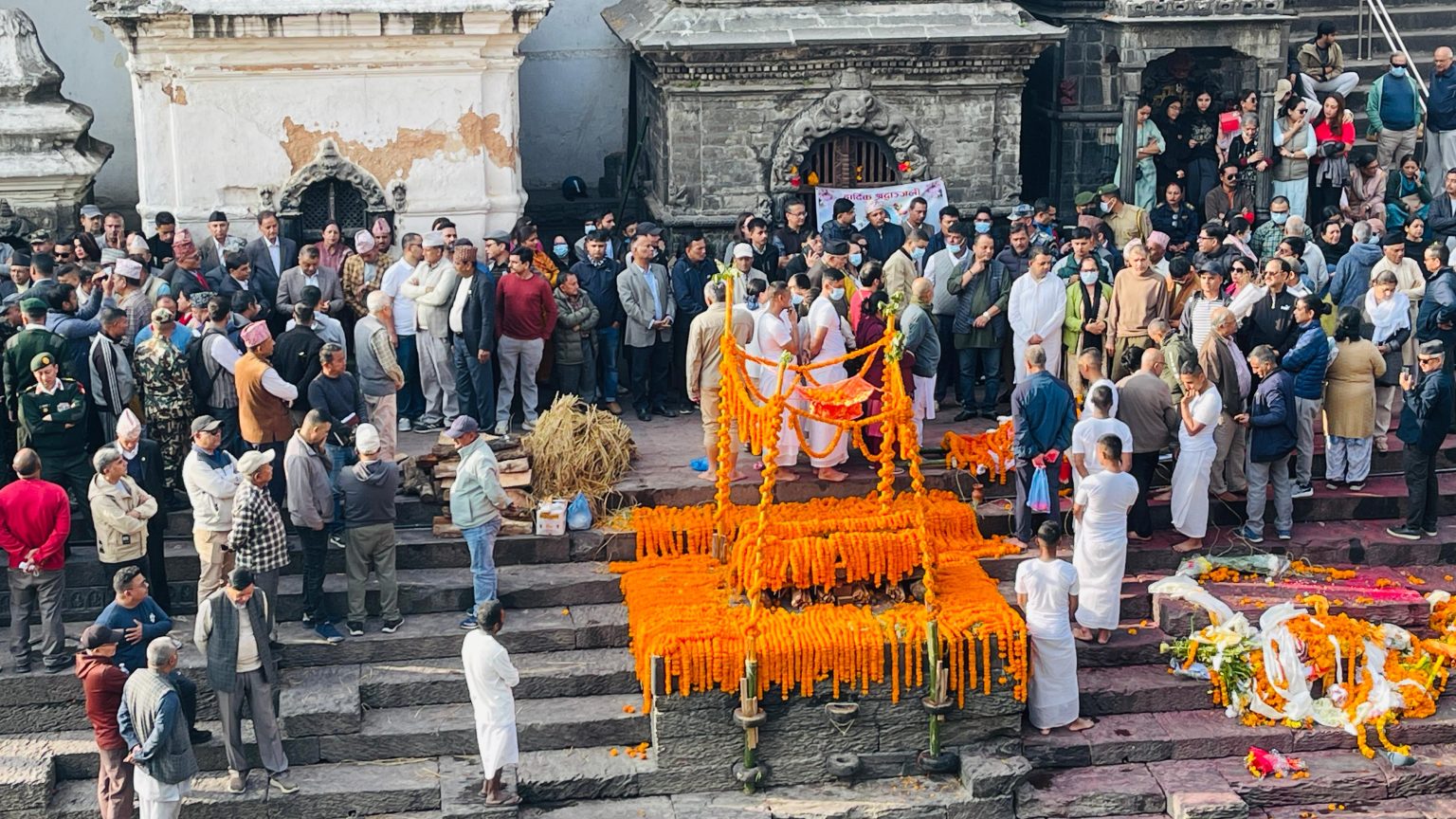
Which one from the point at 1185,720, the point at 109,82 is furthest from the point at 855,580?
the point at 109,82

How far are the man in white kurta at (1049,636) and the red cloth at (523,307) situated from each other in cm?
451

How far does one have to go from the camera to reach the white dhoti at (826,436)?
47.9 feet

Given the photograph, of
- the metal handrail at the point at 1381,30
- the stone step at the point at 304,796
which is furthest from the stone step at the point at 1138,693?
the metal handrail at the point at 1381,30

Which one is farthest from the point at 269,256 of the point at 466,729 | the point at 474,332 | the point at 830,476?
the point at 466,729

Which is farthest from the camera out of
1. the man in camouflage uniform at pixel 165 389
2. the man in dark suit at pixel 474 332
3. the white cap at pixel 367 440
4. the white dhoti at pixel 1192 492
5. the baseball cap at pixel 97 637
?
the man in dark suit at pixel 474 332

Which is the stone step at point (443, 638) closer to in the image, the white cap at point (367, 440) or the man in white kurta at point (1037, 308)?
the white cap at point (367, 440)

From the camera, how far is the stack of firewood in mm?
14055

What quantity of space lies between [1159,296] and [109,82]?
395 inches

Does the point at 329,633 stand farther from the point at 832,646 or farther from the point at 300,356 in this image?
the point at 832,646

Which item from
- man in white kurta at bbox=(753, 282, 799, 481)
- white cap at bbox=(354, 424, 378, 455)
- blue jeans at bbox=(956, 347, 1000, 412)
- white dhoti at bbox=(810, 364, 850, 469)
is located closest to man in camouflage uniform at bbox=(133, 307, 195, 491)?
white cap at bbox=(354, 424, 378, 455)

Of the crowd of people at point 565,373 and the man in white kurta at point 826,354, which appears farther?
the man in white kurta at point 826,354

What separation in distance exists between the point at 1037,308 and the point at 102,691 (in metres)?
7.58

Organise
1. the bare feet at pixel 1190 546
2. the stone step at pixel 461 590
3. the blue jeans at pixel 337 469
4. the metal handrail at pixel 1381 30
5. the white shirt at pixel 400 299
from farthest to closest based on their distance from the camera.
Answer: the metal handrail at pixel 1381 30 < the white shirt at pixel 400 299 < the bare feet at pixel 1190 546 < the blue jeans at pixel 337 469 < the stone step at pixel 461 590

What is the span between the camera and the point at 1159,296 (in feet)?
50.2
